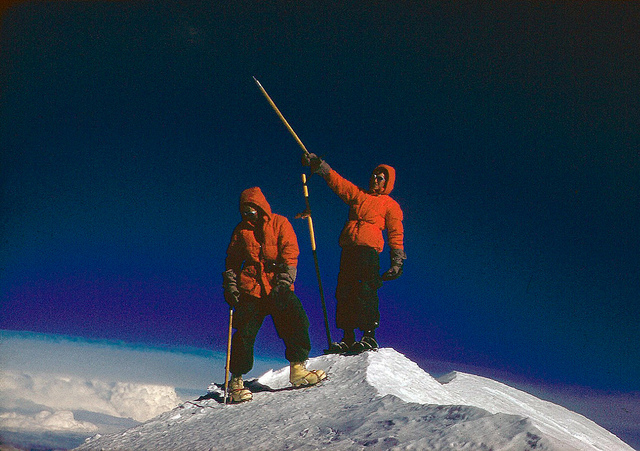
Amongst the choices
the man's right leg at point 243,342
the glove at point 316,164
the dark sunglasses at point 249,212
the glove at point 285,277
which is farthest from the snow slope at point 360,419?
the glove at point 316,164

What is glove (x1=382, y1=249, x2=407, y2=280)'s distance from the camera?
228 inches

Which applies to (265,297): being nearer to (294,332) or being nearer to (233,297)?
(233,297)

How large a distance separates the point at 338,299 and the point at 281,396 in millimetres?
1434


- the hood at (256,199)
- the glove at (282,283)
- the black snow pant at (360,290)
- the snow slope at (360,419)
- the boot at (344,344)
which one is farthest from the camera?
the boot at (344,344)

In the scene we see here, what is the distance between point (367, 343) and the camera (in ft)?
19.1

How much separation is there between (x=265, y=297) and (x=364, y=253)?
1.42 meters

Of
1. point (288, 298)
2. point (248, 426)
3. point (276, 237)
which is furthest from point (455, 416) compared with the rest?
point (276, 237)

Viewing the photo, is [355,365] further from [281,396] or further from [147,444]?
[147,444]

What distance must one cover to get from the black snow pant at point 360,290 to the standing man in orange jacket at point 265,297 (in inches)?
25.6

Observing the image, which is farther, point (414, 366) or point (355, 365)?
point (414, 366)

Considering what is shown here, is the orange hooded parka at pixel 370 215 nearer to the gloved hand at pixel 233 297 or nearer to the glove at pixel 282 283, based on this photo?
the glove at pixel 282 283

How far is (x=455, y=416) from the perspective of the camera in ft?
11.2

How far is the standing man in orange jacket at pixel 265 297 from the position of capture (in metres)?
5.36

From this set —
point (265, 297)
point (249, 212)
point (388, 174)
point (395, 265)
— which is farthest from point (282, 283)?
point (388, 174)
